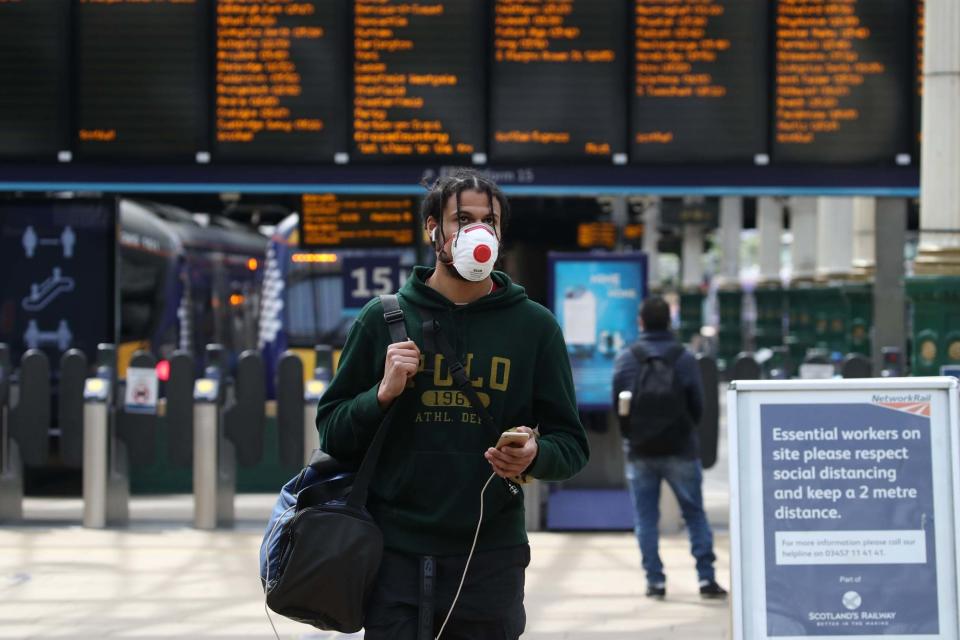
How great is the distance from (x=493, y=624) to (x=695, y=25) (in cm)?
756

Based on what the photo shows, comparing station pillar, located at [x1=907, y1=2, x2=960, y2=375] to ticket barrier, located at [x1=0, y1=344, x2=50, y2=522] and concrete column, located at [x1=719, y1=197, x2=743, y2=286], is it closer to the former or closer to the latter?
ticket barrier, located at [x1=0, y1=344, x2=50, y2=522]

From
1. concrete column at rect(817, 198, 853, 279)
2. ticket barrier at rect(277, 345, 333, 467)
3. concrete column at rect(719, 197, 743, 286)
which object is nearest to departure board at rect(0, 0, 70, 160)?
ticket barrier at rect(277, 345, 333, 467)

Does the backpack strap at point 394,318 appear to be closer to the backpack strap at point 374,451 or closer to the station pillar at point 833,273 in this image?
the backpack strap at point 374,451

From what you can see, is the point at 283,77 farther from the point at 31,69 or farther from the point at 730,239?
the point at 730,239

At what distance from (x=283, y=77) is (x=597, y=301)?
2.67m

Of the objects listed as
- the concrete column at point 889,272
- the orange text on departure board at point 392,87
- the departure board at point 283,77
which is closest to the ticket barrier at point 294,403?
the departure board at point 283,77

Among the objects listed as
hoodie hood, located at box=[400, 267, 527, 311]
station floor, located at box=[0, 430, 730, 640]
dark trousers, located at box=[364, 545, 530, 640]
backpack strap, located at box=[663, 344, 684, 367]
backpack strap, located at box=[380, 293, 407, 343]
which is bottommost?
station floor, located at box=[0, 430, 730, 640]

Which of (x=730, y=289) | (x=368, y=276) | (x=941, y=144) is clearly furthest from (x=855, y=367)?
(x=730, y=289)

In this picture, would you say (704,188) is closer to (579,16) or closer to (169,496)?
(579,16)

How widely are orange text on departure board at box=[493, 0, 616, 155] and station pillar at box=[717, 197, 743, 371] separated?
73.4ft

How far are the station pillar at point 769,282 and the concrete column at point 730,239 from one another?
1.20 meters

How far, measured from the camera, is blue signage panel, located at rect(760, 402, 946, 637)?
4523 mm

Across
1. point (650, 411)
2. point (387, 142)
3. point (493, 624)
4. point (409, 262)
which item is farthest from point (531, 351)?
point (409, 262)

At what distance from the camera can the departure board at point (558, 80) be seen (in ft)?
34.5
